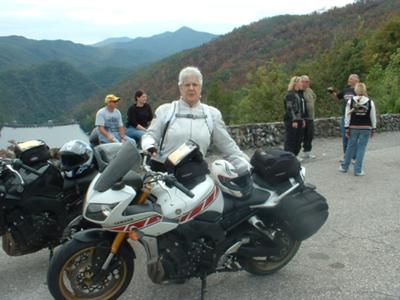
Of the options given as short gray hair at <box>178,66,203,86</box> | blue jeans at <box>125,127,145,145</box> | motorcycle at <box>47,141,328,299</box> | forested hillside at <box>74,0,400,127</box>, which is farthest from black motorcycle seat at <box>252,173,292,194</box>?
forested hillside at <box>74,0,400,127</box>

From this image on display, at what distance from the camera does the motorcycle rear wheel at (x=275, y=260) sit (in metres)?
3.56

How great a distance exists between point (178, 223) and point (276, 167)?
39.4 inches

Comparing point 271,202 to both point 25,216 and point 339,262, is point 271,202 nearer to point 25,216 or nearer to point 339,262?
point 339,262

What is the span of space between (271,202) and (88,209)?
145 centimetres

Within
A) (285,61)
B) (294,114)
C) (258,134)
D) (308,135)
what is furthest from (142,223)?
(285,61)

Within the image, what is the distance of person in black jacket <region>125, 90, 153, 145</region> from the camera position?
776 centimetres

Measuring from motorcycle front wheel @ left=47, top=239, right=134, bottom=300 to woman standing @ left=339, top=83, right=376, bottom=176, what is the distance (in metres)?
5.51

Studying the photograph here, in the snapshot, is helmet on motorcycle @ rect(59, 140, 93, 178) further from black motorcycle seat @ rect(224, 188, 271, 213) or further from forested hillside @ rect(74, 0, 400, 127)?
forested hillside @ rect(74, 0, 400, 127)

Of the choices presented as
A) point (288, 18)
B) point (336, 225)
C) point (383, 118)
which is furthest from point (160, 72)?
point (336, 225)

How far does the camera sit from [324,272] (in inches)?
152

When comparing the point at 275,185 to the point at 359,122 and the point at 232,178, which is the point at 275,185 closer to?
the point at 232,178

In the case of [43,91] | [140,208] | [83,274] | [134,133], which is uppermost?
[140,208]

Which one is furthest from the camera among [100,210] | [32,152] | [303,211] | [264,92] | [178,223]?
[264,92]

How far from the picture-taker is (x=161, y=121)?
3.57 meters
